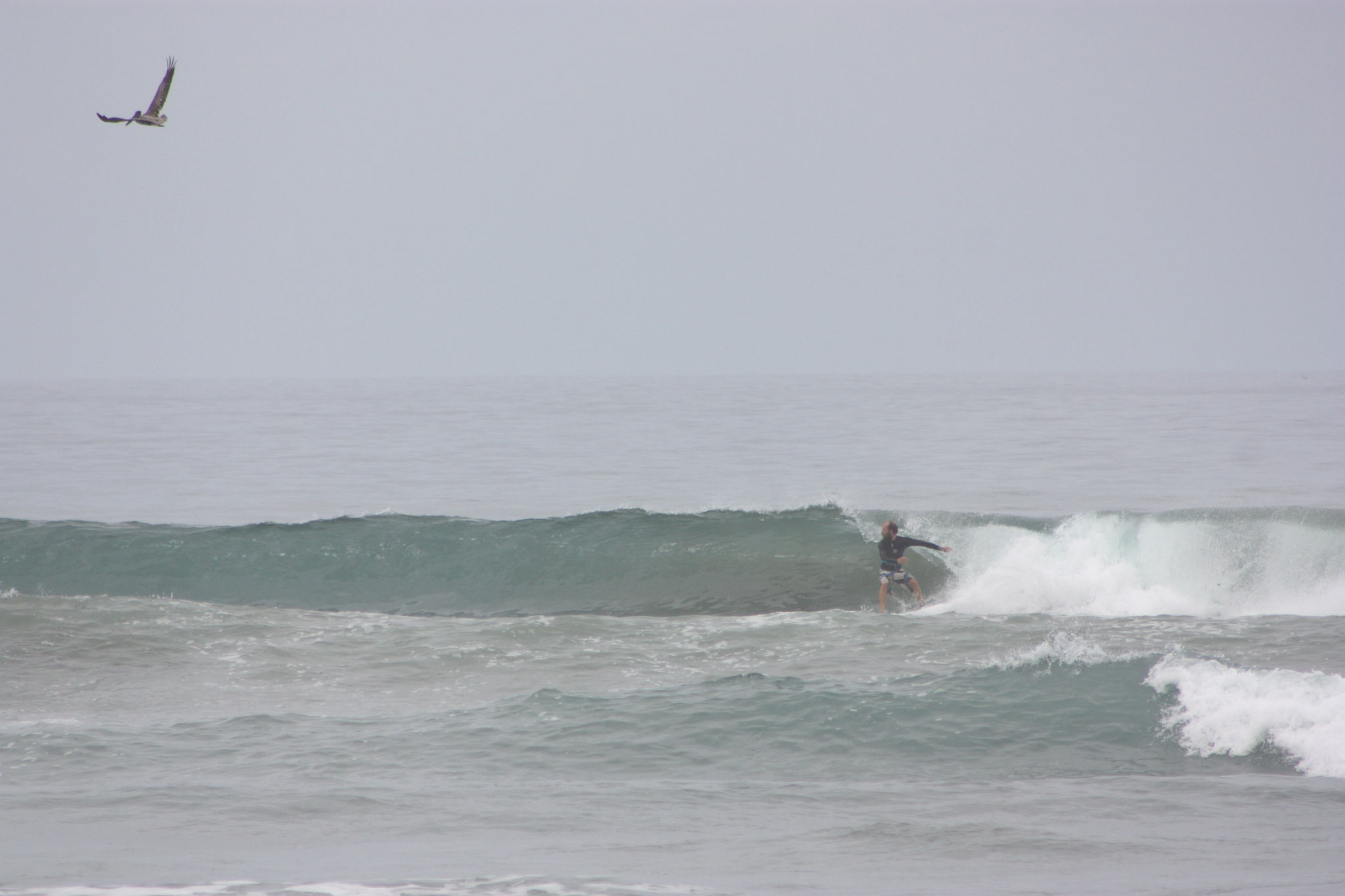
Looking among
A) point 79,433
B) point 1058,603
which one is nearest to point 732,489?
point 1058,603

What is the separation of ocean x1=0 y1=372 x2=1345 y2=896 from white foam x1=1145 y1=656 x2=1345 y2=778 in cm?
3

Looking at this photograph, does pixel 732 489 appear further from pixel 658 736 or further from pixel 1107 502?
pixel 658 736

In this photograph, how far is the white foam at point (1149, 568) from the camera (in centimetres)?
1789

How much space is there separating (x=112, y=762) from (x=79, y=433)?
4652 cm

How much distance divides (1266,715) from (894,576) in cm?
790

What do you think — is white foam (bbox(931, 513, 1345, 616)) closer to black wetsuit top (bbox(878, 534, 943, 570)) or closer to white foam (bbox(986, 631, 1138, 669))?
black wetsuit top (bbox(878, 534, 943, 570))

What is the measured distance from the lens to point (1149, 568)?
19.6 metres

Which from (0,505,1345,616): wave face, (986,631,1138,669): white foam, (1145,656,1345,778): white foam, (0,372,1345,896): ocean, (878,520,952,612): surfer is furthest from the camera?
(0,505,1345,616): wave face

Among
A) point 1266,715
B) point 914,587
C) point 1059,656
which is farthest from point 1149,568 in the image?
point 1266,715

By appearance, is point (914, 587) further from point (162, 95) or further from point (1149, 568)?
point (162, 95)

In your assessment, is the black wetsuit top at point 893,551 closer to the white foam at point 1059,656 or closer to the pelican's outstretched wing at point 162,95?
the white foam at point 1059,656

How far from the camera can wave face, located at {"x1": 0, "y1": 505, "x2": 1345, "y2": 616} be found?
1870 cm

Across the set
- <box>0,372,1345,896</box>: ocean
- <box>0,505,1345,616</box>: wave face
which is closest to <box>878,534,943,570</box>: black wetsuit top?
<box>0,372,1345,896</box>: ocean

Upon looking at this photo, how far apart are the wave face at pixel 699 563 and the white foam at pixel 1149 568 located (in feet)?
0.12
